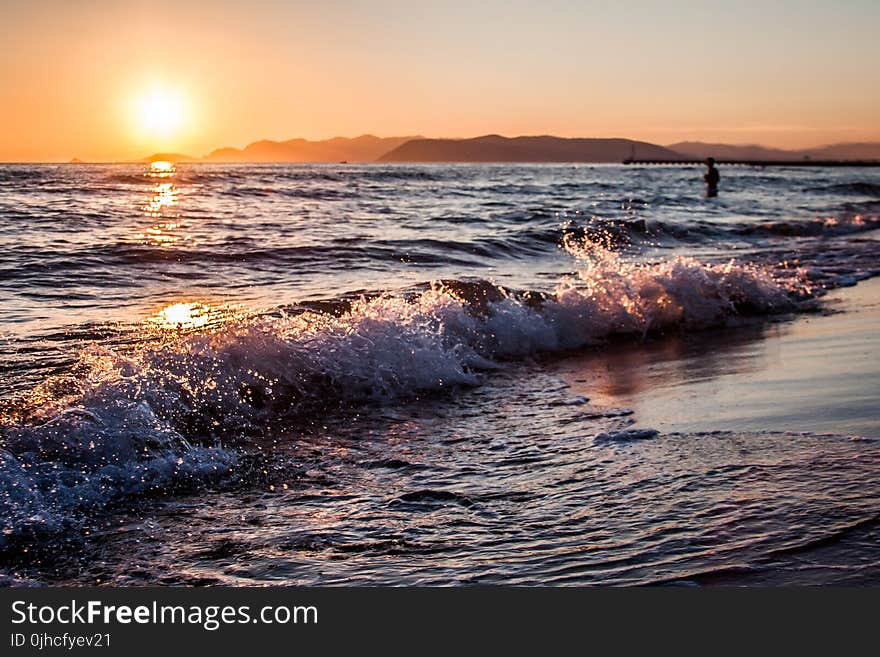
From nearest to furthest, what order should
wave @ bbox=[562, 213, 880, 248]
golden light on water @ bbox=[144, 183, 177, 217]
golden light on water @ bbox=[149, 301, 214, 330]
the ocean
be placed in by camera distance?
1. the ocean
2. golden light on water @ bbox=[149, 301, 214, 330]
3. wave @ bbox=[562, 213, 880, 248]
4. golden light on water @ bbox=[144, 183, 177, 217]

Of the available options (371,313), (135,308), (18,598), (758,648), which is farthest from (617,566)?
(135,308)

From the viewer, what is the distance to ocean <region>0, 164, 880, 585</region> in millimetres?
3730

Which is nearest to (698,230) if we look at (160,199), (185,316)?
(160,199)

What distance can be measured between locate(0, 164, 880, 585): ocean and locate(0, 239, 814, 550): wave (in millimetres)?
23

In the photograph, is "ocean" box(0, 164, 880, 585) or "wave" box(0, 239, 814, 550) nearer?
"ocean" box(0, 164, 880, 585)

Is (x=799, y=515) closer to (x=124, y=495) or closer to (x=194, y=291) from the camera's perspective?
(x=124, y=495)

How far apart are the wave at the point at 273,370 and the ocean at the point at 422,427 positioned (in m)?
0.02

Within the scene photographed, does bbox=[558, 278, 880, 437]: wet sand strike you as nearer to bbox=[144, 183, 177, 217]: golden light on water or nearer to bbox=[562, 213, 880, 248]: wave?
bbox=[562, 213, 880, 248]: wave

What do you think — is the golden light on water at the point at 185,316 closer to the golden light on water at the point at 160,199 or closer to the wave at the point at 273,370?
the wave at the point at 273,370

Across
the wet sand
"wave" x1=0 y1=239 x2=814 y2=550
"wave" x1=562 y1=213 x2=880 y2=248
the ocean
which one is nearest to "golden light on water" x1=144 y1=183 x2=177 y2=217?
the ocean

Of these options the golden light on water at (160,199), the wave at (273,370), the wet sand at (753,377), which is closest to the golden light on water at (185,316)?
the wave at (273,370)

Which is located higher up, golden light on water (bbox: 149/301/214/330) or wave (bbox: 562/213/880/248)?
wave (bbox: 562/213/880/248)

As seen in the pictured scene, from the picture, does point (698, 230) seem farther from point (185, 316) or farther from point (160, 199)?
point (185, 316)

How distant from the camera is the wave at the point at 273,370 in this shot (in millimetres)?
4824
